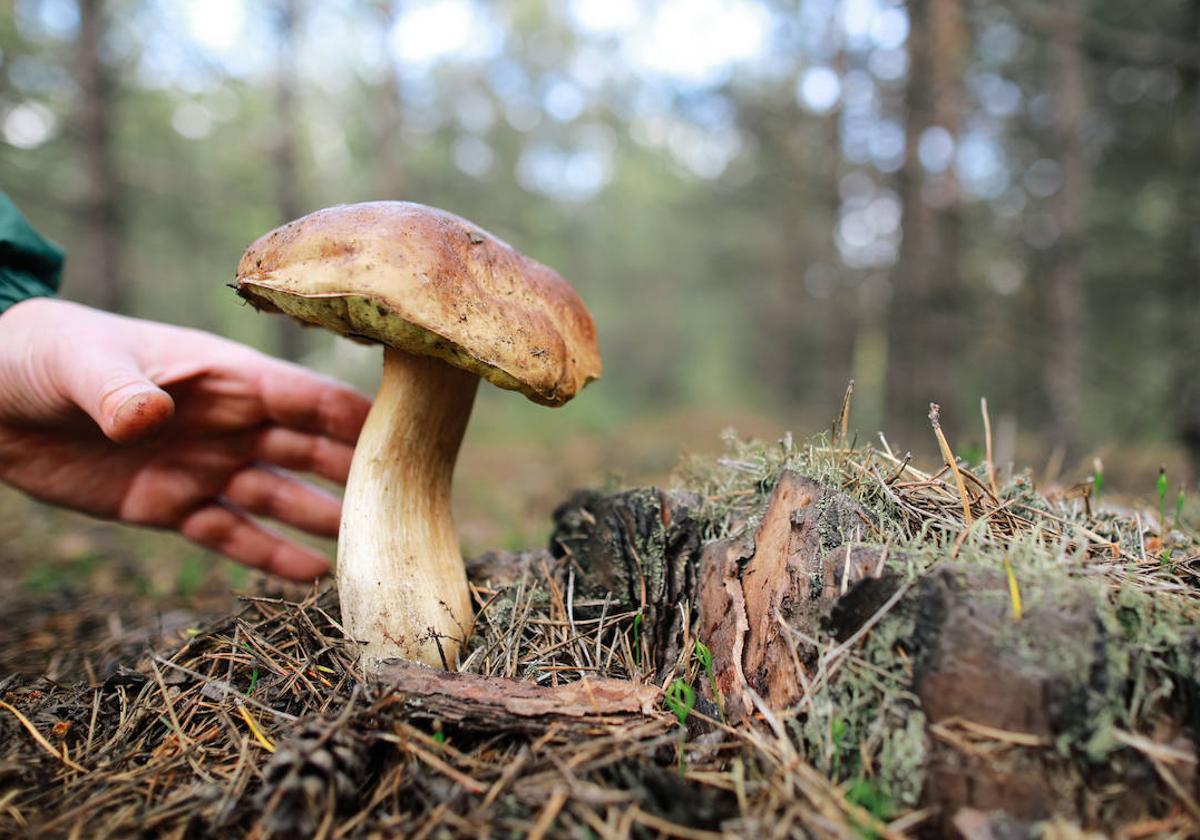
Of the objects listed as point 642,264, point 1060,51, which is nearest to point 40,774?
point 1060,51

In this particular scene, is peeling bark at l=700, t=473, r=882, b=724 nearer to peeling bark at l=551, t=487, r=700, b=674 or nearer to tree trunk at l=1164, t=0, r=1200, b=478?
peeling bark at l=551, t=487, r=700, b=674

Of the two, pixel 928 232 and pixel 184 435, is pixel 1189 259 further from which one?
pixel 184 435

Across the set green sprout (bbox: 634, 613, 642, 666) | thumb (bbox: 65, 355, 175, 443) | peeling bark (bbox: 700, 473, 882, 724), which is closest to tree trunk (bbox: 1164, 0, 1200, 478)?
peeling bark (bbox: 700, 473, 882, 724)

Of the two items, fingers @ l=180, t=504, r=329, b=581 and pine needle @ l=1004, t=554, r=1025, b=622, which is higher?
pine needle @ l=1004, t=554, r=1025, b=622

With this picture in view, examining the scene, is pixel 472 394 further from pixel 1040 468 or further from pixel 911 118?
pixel 911 118

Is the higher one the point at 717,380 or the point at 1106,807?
the point at 717,380

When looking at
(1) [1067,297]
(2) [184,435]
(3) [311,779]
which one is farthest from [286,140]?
(3) [311,779]
